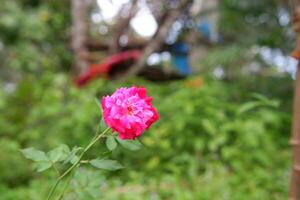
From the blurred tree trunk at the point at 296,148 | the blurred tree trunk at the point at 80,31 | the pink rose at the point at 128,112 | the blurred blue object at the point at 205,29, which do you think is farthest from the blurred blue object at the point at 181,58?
the pink rose at the point at 128,112

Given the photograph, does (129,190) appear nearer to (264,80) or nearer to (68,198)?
(68,198)

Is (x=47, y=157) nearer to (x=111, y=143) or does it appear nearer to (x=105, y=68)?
(x=111, y=143)

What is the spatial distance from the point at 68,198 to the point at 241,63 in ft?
8.98

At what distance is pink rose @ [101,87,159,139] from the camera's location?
708 millimetres

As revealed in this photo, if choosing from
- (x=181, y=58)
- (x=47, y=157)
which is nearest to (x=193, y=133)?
(x=47, y=157)

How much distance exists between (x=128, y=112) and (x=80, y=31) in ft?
10.7

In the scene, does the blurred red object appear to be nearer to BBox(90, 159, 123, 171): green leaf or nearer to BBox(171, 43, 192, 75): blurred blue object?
BBox(171, 43, 192, 75): blurred blue object

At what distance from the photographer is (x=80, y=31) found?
3854mm

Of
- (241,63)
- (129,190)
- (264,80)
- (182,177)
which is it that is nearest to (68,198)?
(129,190)

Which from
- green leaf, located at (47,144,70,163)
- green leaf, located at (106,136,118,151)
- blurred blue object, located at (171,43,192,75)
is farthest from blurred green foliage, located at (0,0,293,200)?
blurred blue object, located at (171,43,192,75)

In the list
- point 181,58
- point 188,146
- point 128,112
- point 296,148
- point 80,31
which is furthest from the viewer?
point 181,58

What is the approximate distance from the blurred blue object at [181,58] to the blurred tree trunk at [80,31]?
96 cm

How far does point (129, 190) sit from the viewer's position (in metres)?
1.88

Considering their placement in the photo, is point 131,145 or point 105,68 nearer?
point 131,145
